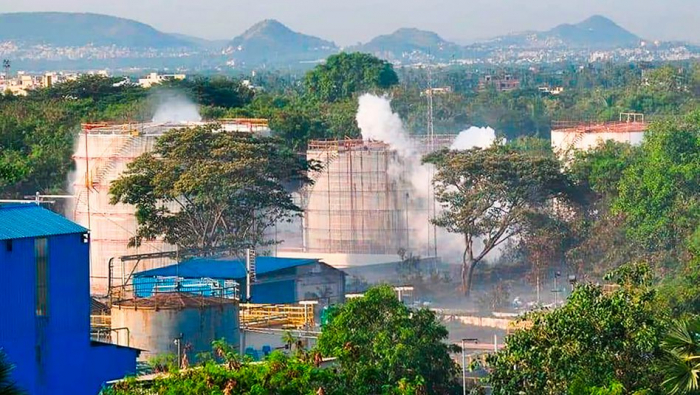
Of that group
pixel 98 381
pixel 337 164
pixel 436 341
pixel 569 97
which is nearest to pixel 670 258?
pixel 337 164

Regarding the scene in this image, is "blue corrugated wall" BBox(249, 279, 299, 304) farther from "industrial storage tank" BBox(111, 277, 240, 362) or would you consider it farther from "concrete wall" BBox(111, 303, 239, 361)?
"concrete wall" BBox(111, 303, 239, 361)

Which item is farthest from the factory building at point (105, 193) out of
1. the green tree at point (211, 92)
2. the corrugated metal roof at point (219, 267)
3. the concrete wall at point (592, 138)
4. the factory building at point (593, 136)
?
the green tree at point (211, 92)

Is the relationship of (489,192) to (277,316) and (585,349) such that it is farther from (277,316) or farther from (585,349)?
(585,349)

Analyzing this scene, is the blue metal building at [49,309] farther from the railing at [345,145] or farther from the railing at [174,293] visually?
the railing at [345,145]

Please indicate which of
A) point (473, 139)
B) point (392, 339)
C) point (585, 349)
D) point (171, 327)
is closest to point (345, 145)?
point (473, 139)

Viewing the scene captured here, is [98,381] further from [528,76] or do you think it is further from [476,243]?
[528,76]

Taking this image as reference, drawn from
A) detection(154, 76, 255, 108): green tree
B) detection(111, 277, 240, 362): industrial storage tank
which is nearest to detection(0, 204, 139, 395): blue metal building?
detection(111, 277, 240, 362): industrial storage tank
